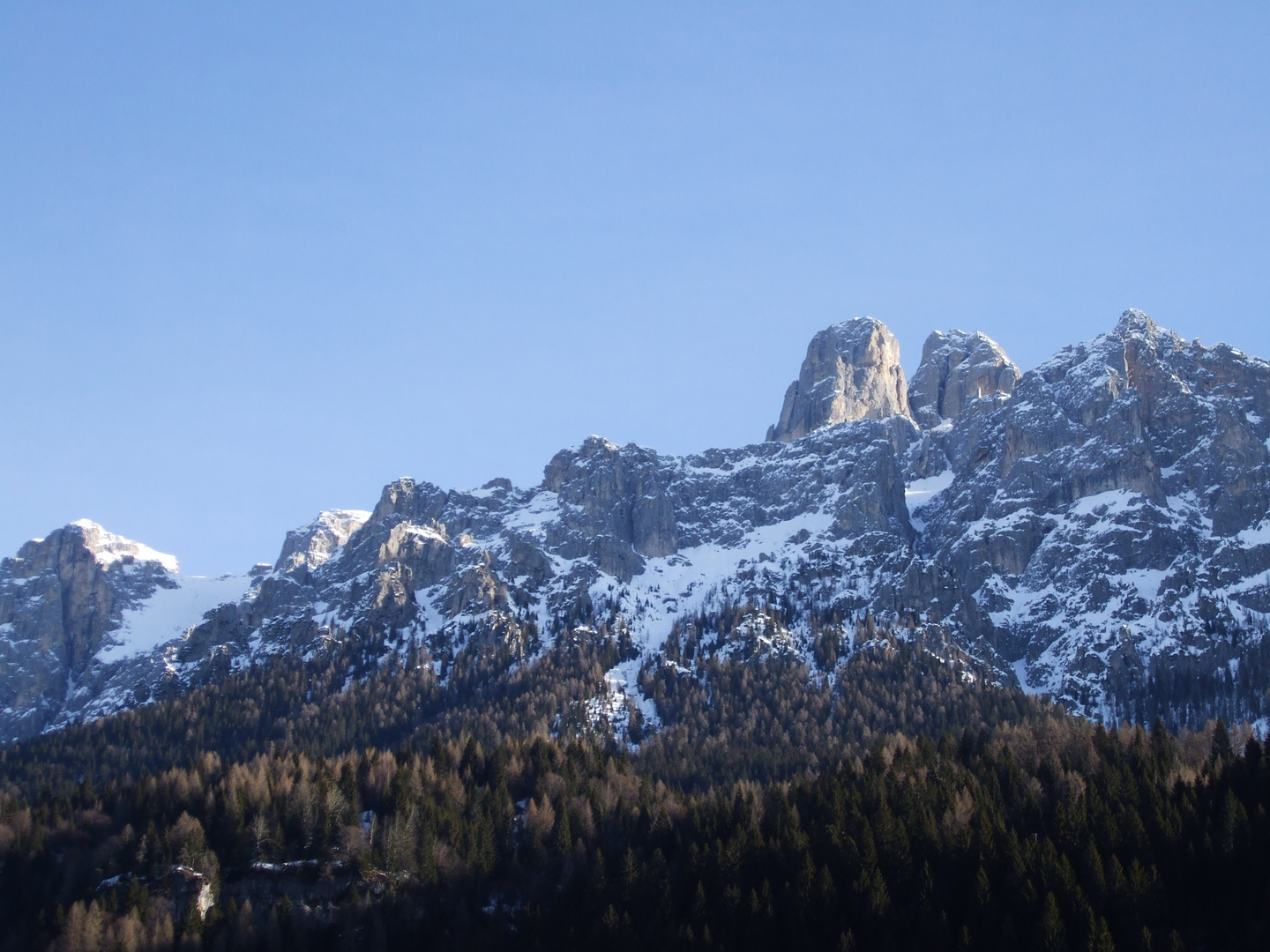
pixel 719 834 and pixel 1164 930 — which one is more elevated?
pixel 719 834

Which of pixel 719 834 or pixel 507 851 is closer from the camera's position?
pixel 719 834

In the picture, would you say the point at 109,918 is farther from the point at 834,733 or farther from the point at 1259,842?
the point at 834,733

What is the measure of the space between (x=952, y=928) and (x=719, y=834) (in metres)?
29.6

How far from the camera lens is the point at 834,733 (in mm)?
188875

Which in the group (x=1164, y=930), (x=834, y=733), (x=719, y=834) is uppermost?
(x=834, y=733)

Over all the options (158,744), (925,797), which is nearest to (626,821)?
(925,797)

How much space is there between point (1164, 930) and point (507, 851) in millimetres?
62748

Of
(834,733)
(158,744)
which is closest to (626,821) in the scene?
(834,733)

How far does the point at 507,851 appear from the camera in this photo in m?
120

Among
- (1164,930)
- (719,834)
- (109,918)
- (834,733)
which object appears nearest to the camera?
(1164,930)

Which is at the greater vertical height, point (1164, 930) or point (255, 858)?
point (255, 858)

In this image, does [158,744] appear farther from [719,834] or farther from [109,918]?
[719,834]

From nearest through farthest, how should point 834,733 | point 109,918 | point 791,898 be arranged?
point 791,898 < point 109,918 < point 834,733

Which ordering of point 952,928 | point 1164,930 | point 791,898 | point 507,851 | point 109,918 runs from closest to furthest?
point 1164,930 → point 952,928 → point 791,898 → point 109,918 → point 507,851
